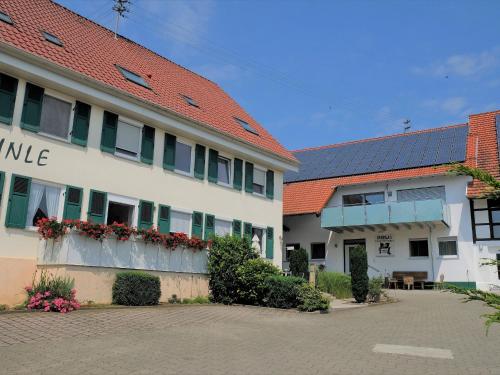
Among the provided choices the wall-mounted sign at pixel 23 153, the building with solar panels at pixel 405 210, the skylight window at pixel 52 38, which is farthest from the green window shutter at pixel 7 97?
the building with solar panels at pixel 405 210

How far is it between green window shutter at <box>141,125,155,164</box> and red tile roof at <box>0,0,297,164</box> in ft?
3.33

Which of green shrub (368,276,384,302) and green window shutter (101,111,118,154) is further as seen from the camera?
green shrub (368,276,384,302)

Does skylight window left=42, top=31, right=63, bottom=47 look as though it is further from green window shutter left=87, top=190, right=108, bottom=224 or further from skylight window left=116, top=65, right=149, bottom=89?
green window shutter left=87, top=190, right=108, bottom=224

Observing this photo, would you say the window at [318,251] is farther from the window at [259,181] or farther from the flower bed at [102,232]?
the flower bed at [102,232]

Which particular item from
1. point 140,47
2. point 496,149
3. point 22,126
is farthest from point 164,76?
point 496,149

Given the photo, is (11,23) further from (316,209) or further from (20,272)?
(316,209)

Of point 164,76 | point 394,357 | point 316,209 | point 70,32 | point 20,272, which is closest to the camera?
point 394,357

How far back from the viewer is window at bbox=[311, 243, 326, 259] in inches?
1282

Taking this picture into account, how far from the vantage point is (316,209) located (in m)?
30.7

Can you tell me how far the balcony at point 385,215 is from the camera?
27.5m

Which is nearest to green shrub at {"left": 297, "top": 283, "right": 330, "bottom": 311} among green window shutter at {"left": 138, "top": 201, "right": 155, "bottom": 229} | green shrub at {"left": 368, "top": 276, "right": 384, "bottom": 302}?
green shrub at {"left": 368, "top": 276, "right": 384, "bottom": 302}

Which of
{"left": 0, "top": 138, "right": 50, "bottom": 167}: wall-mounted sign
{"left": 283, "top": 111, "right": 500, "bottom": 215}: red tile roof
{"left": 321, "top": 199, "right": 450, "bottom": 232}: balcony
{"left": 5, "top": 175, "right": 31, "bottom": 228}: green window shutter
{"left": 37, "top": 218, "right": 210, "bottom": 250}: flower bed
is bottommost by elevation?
{"left": 37, "top": 218, "right": 210, "bottom": 250}: flower bed

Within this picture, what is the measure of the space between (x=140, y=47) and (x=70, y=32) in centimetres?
562

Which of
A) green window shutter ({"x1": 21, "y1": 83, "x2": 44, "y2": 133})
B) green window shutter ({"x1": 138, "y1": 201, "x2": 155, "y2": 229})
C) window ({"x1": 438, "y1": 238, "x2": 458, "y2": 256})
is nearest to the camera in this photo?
green window shutter ({"x1": 21, "y1": 83, "x2": 44, "y2": 133})
